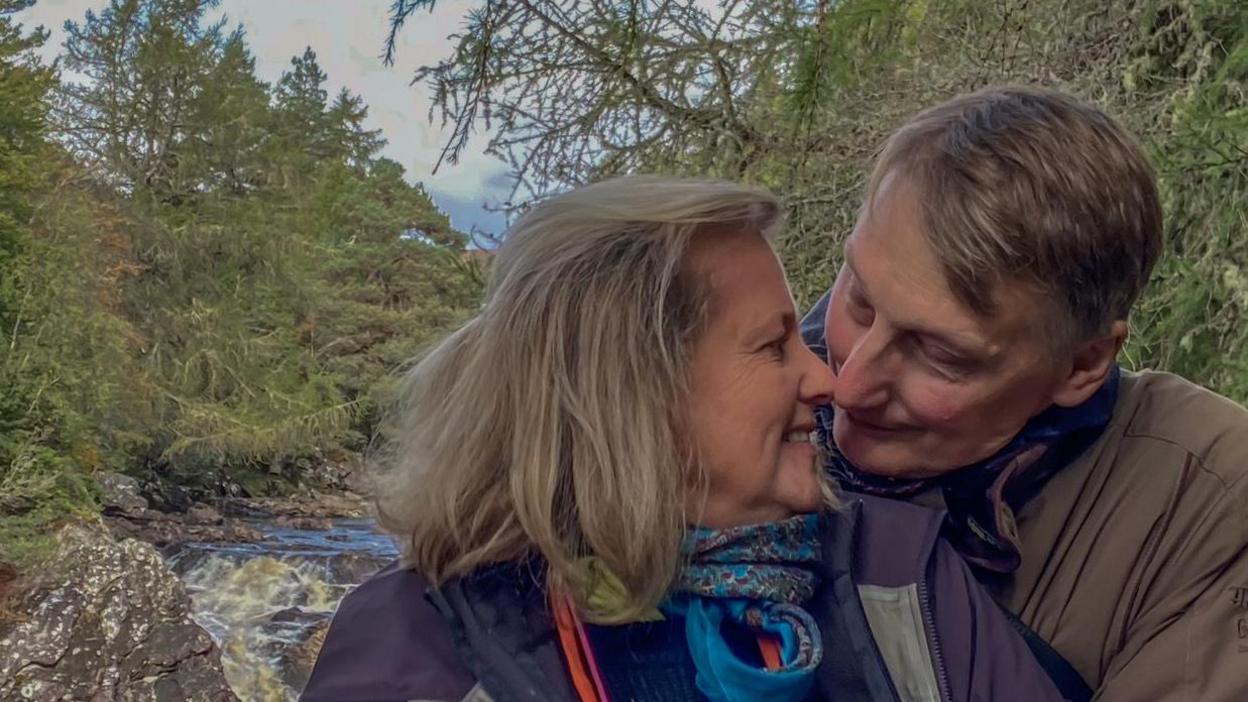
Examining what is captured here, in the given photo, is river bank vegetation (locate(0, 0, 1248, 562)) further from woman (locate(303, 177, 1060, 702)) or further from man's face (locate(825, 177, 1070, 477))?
man's face (locate(825, 177, 1070, 477))

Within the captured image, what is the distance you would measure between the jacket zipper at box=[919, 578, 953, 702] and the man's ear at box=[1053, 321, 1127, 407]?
0.27 meters

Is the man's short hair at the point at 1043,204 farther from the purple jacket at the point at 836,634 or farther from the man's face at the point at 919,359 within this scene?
the purple jacket at the point at 836,634

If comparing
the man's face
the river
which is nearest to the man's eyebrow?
the man's face

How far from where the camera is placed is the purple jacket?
75 centimetres

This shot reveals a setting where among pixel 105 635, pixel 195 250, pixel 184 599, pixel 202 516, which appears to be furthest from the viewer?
pixel 202 516

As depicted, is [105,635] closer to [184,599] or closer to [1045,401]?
[184,599]

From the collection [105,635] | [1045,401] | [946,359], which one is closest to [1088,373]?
[1045,401]

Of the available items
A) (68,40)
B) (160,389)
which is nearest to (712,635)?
(160,389)

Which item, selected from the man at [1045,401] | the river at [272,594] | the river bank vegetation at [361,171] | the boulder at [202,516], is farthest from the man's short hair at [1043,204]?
the boulder at [202,516]

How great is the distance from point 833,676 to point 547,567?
24cm

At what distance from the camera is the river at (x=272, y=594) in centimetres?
689

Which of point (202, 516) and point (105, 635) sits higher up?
point (202, 516)

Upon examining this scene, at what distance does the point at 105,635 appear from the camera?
5891mm

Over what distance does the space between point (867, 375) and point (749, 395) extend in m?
0.19
